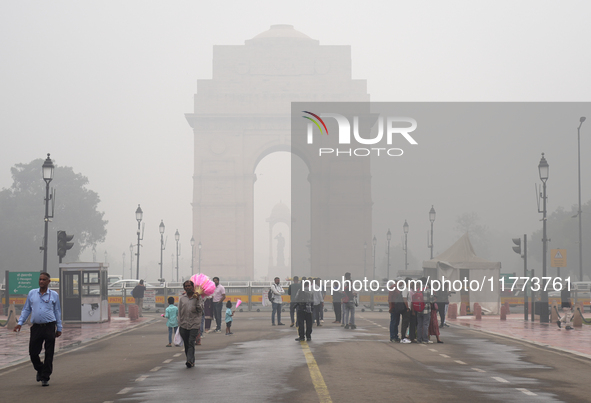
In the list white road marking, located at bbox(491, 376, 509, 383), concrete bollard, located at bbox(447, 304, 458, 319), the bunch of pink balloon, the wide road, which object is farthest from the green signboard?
white road marking, located at bbox(491, 376, 509, 383)

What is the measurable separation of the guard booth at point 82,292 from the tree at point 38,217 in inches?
2045

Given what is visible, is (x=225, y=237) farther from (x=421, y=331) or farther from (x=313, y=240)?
(x=421, y=331)

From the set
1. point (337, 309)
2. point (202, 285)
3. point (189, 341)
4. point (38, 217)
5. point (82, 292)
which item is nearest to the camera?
point (189, 341)

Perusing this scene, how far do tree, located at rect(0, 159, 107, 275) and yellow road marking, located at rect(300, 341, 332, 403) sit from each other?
67.5m

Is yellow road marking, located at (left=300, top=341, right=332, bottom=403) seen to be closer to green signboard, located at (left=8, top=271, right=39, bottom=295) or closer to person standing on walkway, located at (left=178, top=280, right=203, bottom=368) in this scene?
person standing on walkway, located at (left=178, top=280, right=203, bottom=368)

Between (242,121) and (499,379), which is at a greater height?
(242,121)

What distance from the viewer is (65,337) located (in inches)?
920

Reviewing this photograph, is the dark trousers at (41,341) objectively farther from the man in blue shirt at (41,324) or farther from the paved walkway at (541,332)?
the paved walkway at (541,332)

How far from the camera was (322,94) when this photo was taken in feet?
251

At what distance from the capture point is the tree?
3228 inches

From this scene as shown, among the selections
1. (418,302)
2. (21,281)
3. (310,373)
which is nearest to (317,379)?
(310,373)

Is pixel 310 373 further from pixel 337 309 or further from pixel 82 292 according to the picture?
pixel 82 292

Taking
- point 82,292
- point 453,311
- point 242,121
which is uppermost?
point 242,121

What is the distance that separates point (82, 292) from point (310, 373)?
17905 millimetres
